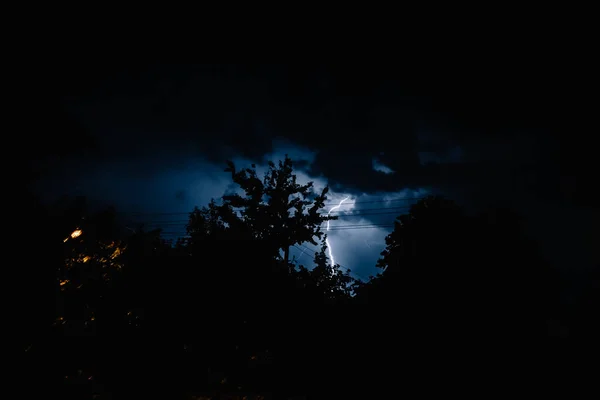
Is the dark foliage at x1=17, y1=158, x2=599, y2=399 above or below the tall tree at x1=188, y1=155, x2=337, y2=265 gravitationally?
below

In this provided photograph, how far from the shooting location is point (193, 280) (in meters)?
6.27

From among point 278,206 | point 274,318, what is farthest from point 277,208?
point 274,318

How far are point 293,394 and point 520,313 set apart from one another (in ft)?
18.4

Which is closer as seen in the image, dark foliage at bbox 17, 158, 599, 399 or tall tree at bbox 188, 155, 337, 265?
dark foliage at bbox 17, 158, 599, 399

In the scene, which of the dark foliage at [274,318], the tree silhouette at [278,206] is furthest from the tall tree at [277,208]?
the dark foliage at [274,318]

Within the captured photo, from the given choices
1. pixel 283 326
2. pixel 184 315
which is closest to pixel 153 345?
pixel 184 315

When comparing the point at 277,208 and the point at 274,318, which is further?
the point at 277,208

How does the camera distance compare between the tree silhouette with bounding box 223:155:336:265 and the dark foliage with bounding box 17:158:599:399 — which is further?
the tree silhouette with bounding box 223:155:336:265

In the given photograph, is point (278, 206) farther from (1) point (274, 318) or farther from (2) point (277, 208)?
(1) point (274, 318)

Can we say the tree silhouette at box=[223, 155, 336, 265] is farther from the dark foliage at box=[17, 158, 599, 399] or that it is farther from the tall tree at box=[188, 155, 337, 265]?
the dark foliage at box=[17, 158, 599, 399]

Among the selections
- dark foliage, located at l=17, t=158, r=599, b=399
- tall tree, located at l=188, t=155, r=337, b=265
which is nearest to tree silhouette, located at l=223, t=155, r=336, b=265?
tall tree, located at l=188, t=155, r=337, b=265

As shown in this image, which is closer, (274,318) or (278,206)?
(274,318)

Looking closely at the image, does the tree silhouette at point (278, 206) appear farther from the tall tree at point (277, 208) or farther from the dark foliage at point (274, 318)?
the dark foliage at point (274, 318)

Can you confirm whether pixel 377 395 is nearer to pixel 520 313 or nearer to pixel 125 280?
pixel 520 313
